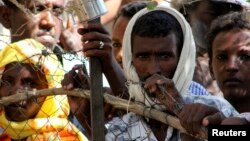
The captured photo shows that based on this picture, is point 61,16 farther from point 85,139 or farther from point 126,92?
point 126,92

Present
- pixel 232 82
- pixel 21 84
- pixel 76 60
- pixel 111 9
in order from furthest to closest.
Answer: pixel 111 9 < pixel 76 60 < pixel 21 84 < pixel 232 82

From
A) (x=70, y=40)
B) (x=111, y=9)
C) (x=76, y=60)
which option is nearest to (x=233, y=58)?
(x=76, y=60)

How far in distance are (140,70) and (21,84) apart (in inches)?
38.8

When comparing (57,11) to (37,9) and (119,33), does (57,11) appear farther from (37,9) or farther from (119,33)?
(119,33)

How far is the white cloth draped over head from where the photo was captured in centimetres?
365

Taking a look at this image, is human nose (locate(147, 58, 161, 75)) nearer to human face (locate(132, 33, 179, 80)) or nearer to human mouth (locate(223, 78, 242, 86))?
human face (locate(132, 33, 179, 80))

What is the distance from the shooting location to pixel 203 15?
5238 mm

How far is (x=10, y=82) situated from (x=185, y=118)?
1.78 m

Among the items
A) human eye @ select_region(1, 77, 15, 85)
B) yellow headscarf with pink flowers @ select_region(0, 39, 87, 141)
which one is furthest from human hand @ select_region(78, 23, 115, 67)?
human eye @ select_region(1, 77, 15, 85)

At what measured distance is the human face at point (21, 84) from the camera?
4.52m

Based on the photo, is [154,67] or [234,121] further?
[154,67]

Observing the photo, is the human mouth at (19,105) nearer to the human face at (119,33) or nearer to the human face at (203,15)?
the human face at (119,33)

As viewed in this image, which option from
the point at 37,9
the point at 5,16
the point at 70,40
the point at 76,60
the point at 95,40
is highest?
the point at 95,40

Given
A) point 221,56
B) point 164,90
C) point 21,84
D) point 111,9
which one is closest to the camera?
point 164,90
